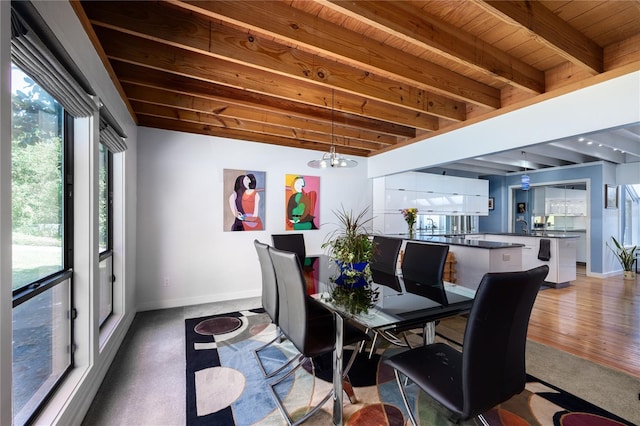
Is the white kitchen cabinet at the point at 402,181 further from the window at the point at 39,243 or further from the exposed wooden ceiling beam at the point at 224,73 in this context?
the window at the point at 39,243

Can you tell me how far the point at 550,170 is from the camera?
6582 millimetres

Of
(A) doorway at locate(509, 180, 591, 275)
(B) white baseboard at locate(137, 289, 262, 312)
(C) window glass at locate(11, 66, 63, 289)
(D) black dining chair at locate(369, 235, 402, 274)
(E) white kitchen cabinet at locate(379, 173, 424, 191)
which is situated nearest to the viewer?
(C) window glass at locate(11, 66, 63, 289)

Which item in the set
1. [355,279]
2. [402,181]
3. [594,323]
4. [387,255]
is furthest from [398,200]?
[355,279]

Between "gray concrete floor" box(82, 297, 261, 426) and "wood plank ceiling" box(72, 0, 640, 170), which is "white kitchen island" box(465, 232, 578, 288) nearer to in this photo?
"wood plank ceiling" box(72, 0, 640, 170)

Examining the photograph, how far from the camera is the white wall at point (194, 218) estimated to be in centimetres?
360

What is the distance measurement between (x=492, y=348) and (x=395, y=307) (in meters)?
0.57

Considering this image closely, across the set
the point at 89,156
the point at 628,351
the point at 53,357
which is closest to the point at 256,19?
the point at 89,156

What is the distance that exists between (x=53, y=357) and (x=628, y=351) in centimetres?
440

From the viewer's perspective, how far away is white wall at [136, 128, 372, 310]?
3.60 m

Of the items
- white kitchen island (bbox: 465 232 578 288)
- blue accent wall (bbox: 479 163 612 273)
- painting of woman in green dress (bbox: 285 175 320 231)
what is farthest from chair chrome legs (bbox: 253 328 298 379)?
blue accent wall (bbox: 479 163 612 273)

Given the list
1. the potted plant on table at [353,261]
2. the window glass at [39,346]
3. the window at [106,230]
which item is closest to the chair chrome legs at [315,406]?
the potted plant on table at [353,261]

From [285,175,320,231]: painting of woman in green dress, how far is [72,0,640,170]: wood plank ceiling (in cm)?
146

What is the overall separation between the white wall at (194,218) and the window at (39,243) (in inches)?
73.8

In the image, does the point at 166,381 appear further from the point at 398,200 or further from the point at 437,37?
the point at 398,200
